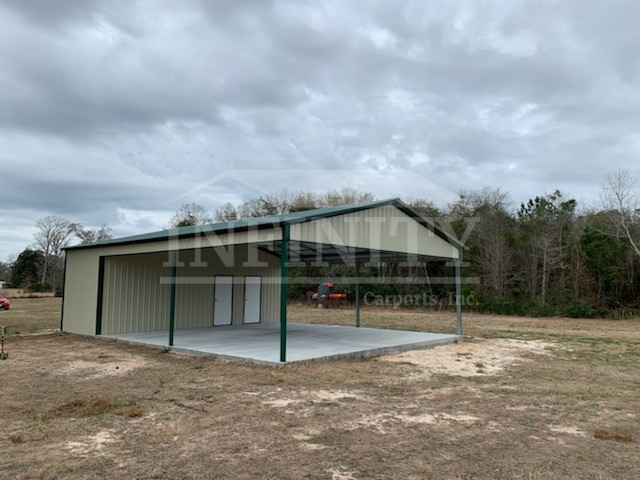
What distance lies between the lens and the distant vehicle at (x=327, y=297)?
86.6 ft

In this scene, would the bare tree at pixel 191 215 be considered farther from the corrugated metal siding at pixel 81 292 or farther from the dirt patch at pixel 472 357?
the dirt patch at pixel 472 357

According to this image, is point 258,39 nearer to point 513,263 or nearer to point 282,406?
point 282,406

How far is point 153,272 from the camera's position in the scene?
14.6 meters

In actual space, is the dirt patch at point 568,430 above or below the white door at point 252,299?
below

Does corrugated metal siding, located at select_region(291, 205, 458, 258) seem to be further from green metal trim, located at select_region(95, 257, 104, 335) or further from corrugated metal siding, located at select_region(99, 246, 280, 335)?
green metal trim, located at select_region(95, 257, 104, 335)

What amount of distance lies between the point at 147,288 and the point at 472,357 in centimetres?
969

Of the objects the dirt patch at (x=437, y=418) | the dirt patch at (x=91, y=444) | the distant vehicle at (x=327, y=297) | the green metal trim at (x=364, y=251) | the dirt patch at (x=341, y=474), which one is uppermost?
the green metal trim at (x=364, y=251)

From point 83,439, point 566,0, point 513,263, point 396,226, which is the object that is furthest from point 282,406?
point 513,263

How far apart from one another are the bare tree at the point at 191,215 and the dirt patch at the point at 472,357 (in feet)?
94.4

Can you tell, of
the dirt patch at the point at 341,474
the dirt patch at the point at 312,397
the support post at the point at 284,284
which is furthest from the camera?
the support post at the point at 284,284

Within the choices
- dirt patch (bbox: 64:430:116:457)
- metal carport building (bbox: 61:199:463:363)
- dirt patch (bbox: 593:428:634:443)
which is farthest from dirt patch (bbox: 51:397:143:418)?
dirt patch (bbox: 593:428:634:443)

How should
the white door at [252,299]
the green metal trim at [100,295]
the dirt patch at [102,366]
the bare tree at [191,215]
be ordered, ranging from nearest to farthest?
1. the dirt patch at [102,366]
2. the green metal trim at [100,295]
3. the white door at [252,299]
4. the bare tree at [191,215]

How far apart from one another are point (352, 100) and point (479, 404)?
12.0 metres

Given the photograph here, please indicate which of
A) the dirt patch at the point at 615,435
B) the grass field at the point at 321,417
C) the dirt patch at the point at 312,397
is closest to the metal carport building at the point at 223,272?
the grass field at the point at 321,417
